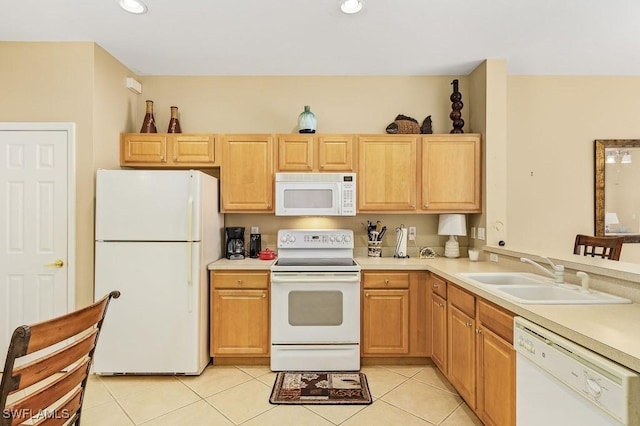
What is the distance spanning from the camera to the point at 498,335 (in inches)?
71.8

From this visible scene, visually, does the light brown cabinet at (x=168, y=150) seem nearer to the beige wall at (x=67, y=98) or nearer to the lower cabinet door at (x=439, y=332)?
the beige wall at (x=67, y=98)

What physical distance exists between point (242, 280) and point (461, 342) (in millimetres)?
1762

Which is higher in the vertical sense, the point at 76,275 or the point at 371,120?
the point at 371,120

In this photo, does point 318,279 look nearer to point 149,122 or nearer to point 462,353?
point 462,353

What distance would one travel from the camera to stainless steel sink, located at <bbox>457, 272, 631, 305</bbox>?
168 cm

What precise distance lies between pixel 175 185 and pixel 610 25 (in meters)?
3.54

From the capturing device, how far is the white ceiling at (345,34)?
7.63 ft

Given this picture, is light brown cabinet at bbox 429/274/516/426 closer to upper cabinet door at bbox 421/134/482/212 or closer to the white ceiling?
upper cabinet door at bbox 421/134/482/212

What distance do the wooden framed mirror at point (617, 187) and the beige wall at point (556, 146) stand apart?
2.7 inches

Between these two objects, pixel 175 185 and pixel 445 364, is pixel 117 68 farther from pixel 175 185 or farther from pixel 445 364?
pixel 445 364

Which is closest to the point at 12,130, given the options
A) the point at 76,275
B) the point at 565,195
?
the point at 76,275

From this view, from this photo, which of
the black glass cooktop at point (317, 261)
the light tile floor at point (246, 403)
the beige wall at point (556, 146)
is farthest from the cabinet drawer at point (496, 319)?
the beige wall at point (556, 146)

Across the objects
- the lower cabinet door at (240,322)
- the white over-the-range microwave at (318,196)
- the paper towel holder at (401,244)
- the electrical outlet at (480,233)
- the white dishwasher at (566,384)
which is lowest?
the lower cabinet door at (240,322)

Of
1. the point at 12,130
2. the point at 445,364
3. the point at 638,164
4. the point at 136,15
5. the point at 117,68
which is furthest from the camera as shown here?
the point at 638,164
